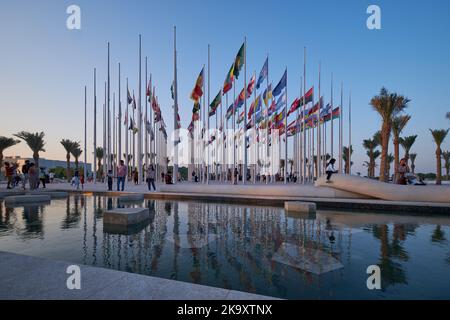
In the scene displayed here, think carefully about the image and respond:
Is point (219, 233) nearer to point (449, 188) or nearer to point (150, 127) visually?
point (449, 188)

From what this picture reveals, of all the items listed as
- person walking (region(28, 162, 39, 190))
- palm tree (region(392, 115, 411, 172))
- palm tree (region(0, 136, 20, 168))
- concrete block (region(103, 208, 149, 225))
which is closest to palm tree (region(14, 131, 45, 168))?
palm tree (region(0, 136, 20, 168))

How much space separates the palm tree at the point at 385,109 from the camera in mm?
26062

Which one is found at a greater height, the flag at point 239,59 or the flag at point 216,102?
the flag at point 239,59

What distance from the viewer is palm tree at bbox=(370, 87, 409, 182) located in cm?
2606


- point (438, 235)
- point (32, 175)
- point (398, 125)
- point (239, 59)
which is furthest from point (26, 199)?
point (398, 125)

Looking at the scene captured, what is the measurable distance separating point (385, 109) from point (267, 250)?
28.3 m

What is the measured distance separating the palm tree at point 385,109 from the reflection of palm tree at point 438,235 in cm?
2241

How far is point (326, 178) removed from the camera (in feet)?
42.6

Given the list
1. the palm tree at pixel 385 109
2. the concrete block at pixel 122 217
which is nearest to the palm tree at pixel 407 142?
the palm tree at pixel 385 109

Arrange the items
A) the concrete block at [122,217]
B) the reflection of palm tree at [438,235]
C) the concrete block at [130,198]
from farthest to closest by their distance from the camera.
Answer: the concrete block at [130,198]
the concrete block at [122,217]
the reflection of palm tree at [438,235]

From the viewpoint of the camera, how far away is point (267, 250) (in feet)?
15.5

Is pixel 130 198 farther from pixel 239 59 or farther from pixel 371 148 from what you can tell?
pixel 371 148

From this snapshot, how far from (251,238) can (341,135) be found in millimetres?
28377

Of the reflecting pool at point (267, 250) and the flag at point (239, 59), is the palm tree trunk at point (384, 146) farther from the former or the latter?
the reflecting pool at point (267, 250)
